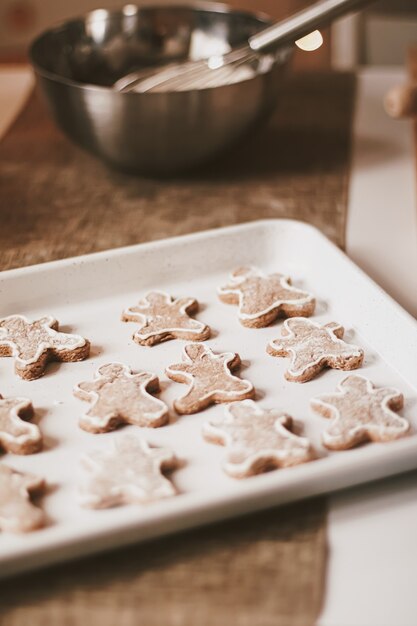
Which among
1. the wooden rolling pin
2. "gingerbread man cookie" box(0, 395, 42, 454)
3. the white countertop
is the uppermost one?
the wooden rolling pin

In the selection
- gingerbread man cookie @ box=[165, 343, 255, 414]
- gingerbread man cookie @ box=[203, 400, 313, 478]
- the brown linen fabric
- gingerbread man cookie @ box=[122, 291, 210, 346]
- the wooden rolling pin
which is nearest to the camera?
the brown linen fabric

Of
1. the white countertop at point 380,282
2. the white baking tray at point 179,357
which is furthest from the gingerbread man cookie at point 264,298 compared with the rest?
the white countertop at point 380,282

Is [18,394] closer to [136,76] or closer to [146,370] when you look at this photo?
[146,370]

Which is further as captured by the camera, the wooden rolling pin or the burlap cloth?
the wooden rolling pin

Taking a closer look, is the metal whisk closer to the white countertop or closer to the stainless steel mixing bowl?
the stainless steel mixing bowl

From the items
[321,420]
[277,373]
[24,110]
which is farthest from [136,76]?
[321,420]

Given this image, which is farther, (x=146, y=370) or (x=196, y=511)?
(x=146, y=370)

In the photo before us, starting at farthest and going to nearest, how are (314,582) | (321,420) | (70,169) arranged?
(70,169) → (321,420) → (314,582)

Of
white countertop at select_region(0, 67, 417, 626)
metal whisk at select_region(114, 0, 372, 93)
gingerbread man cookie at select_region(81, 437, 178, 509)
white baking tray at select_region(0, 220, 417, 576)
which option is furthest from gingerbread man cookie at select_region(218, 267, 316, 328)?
metal whisk at select_region(114, 0, 372, 93)
